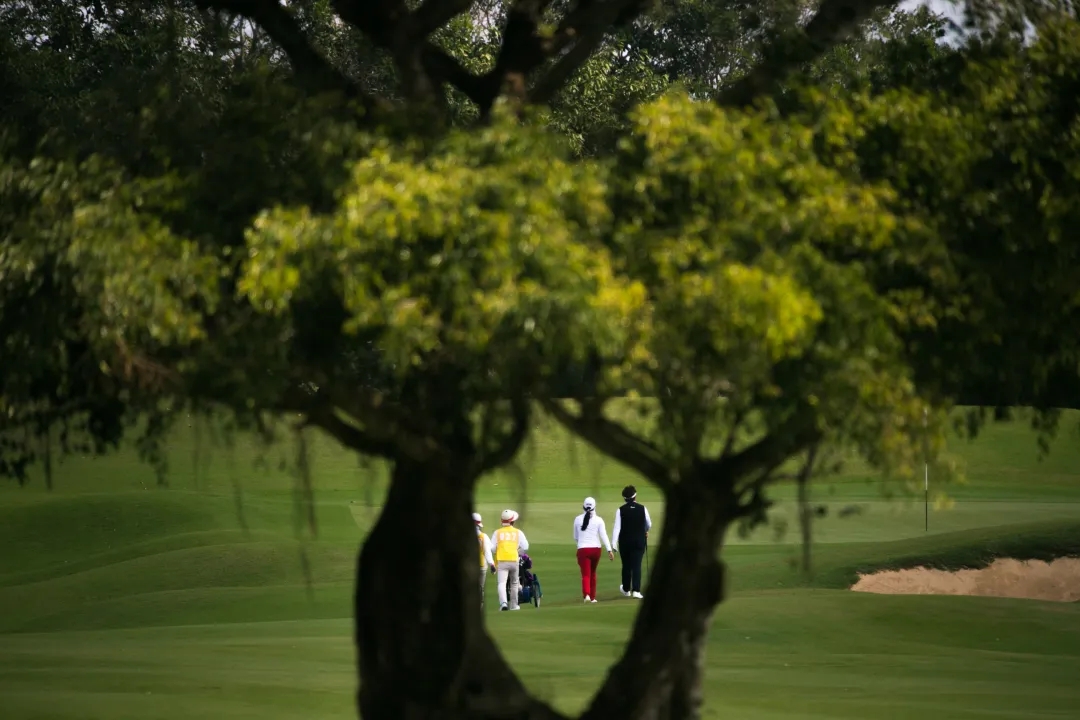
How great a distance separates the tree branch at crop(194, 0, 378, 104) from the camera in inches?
452

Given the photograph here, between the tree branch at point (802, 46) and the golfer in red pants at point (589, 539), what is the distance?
14.6 metres

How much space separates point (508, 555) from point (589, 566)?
2.61 metres

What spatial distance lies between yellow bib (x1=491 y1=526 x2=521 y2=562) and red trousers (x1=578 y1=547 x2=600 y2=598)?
181 centimetres

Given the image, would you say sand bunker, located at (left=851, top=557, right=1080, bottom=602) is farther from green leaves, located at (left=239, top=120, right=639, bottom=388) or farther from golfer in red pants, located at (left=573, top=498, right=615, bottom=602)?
green leaves, located at (left=239, top=120, right=639, bottom=388)

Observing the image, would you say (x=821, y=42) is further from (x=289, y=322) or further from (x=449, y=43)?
(x=449, y=43)

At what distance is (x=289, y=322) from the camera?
9906mm

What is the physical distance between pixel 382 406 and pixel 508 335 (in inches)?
89.8

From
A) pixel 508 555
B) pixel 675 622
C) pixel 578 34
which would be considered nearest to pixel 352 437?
pixel 675 622

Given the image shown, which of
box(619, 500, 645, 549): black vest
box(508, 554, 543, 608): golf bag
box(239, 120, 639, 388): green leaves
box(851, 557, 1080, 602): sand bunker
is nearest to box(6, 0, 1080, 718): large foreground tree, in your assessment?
box(239, 120, 639, 388): green leaves

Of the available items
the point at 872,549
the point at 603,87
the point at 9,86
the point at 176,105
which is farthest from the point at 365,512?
the point at 176,105

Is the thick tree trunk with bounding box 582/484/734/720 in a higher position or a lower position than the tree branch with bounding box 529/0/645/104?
lower

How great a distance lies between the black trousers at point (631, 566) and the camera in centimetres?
2677

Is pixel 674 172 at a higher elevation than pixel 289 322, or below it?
higher

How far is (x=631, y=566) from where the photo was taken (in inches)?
1071
